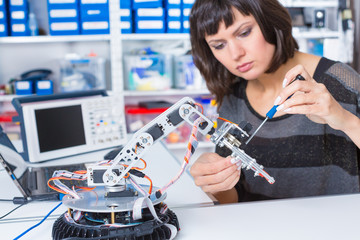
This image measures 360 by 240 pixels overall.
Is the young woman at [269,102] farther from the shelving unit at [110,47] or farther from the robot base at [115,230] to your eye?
the shelving unit at [110,47]

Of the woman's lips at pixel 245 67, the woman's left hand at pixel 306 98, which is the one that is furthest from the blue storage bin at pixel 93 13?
the woman's left hand at pixel 306 98

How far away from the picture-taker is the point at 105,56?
3.08 metres

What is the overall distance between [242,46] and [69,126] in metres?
0.73

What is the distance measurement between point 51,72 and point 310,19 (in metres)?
1.97

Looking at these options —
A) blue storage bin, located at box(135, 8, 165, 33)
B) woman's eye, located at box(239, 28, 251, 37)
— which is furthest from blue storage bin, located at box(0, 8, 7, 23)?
woman's eye, located at box(239, 28, 251, 37)

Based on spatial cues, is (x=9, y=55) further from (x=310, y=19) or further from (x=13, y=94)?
(x=310, y=19)

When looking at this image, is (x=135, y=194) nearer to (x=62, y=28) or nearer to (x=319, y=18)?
(x=62, y=28)

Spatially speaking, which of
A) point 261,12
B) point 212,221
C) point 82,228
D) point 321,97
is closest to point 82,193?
point 82,228

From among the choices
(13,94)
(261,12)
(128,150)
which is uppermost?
(261,12)

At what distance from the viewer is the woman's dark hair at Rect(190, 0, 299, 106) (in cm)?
117

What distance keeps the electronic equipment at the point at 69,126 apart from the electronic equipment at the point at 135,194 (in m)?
0.72

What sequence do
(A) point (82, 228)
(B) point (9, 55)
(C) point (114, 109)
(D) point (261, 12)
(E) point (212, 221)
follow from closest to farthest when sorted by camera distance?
Answer: (A) point (82, 228) < (E) point (212, 221) < (D) point (261, 12) < (C) point (114, 109) < (B) point (9, 55)

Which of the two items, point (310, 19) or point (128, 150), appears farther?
Answer: point (310, 19)

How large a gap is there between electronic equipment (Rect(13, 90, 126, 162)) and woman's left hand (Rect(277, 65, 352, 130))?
904 mm
